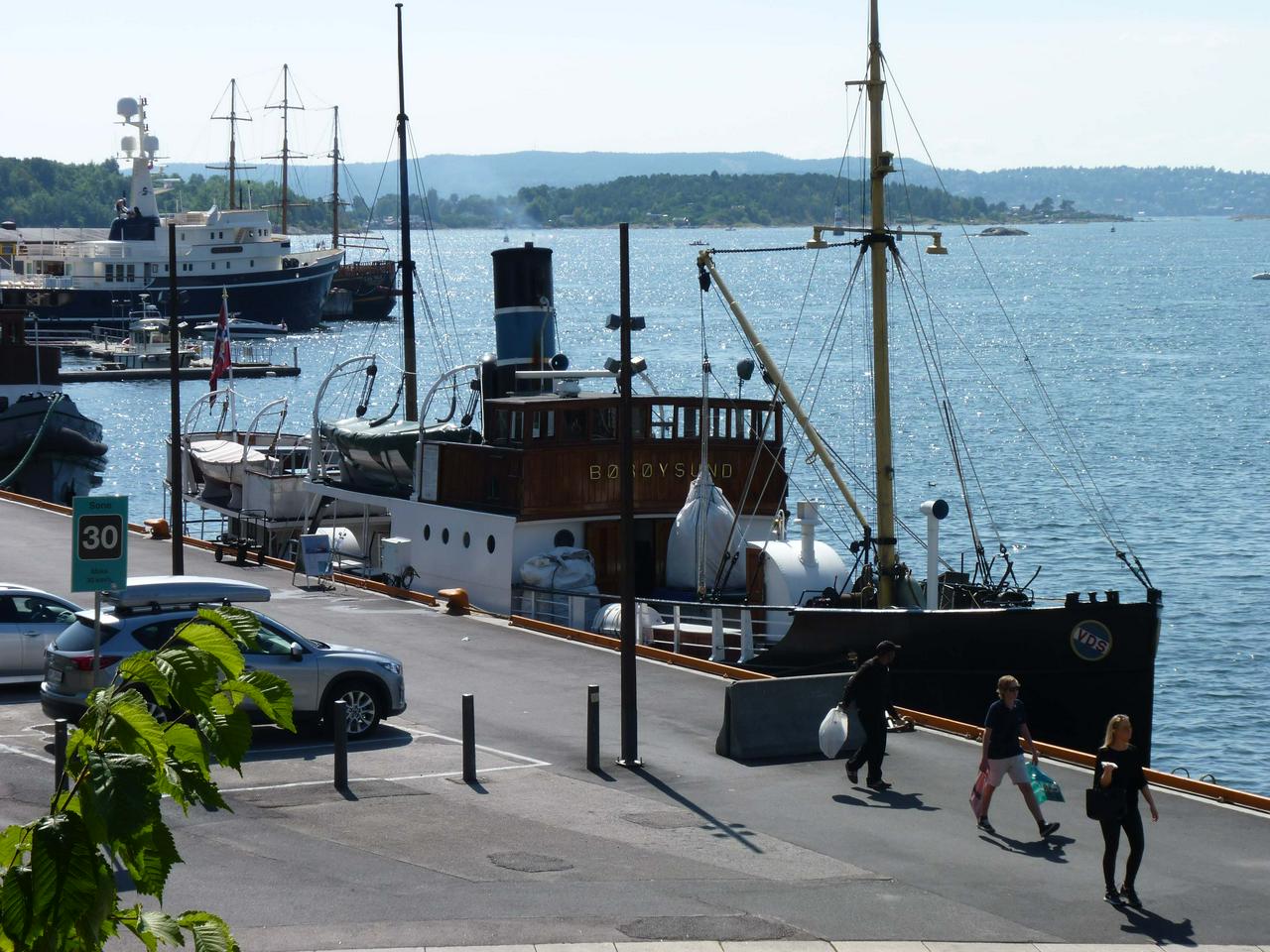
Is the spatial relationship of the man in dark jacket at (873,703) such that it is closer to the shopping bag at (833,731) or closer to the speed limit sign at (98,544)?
the shopping bag at (833,731)

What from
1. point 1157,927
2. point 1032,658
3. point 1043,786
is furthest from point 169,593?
point 1032,658

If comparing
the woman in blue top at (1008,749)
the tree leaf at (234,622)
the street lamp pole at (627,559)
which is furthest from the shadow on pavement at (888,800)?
the tree leaf at (234,622)

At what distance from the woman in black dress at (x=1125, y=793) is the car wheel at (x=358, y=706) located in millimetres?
8278

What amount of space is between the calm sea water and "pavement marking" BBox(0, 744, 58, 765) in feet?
50.1

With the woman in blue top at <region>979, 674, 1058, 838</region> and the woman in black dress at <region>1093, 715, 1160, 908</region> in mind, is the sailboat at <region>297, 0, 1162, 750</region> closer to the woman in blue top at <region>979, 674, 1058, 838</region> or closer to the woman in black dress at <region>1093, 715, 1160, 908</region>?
the woman in blue top at <region>979, 674, 1058, 838</region>

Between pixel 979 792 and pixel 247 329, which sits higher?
pixel 247 329

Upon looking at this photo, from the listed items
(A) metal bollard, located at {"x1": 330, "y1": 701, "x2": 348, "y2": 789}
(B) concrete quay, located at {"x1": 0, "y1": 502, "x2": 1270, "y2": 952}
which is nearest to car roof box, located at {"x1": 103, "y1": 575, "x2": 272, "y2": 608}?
(B) concrete quay, located at {"x1": 0, "y1": 502, "x2": 1270, "y2": 952}

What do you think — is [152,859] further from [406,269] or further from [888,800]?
[406,269]

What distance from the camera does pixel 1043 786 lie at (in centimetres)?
1505

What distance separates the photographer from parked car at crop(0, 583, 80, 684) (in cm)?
2048

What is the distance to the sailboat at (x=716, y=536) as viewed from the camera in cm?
2292

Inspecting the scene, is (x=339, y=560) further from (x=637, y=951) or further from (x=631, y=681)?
(x=637, y=951)

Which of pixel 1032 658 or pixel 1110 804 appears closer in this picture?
pixel 1110 804

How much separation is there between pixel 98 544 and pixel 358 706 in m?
3.34
